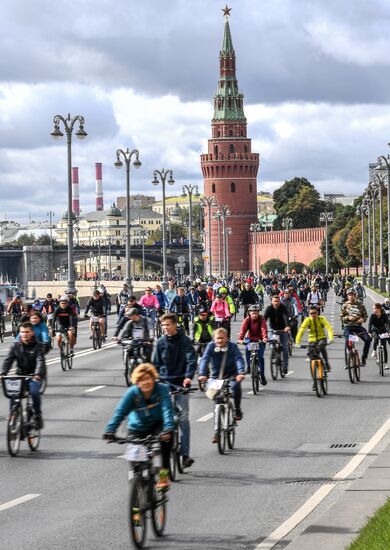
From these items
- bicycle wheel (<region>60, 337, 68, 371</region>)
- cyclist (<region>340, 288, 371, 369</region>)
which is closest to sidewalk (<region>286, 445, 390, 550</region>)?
cyclist (<region>340, 288, 371, 369</region>)

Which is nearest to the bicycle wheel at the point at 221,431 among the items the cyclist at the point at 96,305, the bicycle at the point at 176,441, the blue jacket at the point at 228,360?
the blue jacket at the point at 228,360

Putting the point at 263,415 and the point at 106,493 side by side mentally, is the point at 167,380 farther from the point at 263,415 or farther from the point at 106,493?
the point at 263,415

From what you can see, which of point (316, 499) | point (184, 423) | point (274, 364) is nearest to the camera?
point (316, 499)

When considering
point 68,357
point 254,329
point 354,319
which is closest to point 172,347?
point 254,329

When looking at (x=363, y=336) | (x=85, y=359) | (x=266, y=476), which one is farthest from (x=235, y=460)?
(x=85, y=359)

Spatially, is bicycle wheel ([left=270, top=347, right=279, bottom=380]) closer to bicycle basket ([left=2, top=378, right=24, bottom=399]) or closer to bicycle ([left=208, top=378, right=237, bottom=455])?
bicycle ([left=208, top=378, right=237, bottom=455])

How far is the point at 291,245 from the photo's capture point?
173875 mm

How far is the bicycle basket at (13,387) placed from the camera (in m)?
15.5

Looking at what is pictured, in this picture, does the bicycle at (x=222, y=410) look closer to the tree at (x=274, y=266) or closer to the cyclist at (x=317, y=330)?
the cyclist at (x=317, y=330)

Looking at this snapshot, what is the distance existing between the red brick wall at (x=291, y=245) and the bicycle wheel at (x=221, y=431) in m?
150

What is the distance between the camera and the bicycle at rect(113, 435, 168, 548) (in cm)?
974

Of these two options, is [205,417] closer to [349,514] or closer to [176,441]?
[176,441]

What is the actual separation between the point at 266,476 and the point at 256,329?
850 cm

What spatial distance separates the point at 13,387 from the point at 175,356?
251cm
